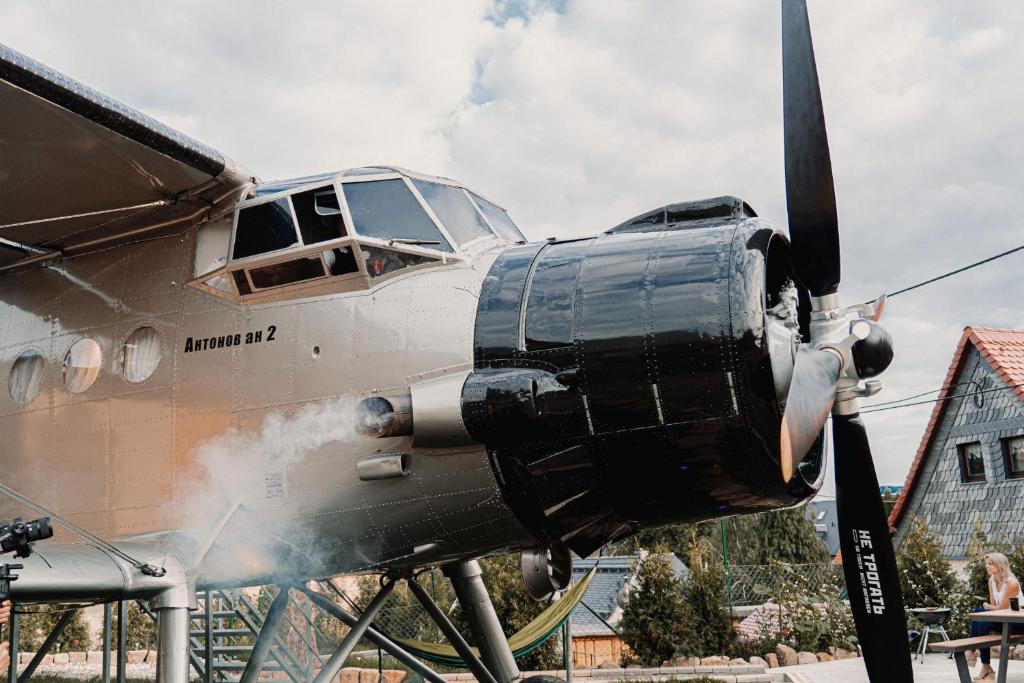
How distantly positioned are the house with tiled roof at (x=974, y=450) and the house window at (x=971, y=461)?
0.08 ft

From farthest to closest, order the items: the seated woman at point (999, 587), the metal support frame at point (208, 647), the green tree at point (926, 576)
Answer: the green tree at point (926, 576)
the seated woman at point (999, 587)
the metal support frame at point (208, 647)

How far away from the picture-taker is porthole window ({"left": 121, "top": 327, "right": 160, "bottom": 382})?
22.8 ft

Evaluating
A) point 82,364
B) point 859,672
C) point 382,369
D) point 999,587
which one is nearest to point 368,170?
point 382,369

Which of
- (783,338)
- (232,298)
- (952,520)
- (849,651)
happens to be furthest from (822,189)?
(952,520)

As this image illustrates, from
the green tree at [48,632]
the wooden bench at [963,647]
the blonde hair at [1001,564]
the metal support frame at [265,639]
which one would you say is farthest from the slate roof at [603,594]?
the metal support frame at [265,639]

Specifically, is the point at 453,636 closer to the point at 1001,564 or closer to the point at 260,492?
the point at 260,492

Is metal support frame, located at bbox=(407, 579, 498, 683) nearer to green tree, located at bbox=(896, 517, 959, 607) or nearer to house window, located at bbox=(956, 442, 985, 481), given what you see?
green tree, located at bbox=(896, 517, 959, 607)

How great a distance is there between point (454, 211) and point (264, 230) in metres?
1.40

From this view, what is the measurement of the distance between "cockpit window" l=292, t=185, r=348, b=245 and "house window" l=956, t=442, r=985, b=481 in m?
20.3

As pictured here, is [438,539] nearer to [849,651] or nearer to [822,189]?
[822,189]

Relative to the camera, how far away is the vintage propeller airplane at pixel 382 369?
5.39 metres

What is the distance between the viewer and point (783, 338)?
539 cm

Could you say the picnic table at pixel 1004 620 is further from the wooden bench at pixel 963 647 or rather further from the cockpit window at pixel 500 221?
the cockpit window at pixel 500 221

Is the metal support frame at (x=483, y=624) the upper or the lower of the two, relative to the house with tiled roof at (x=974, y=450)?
lower
